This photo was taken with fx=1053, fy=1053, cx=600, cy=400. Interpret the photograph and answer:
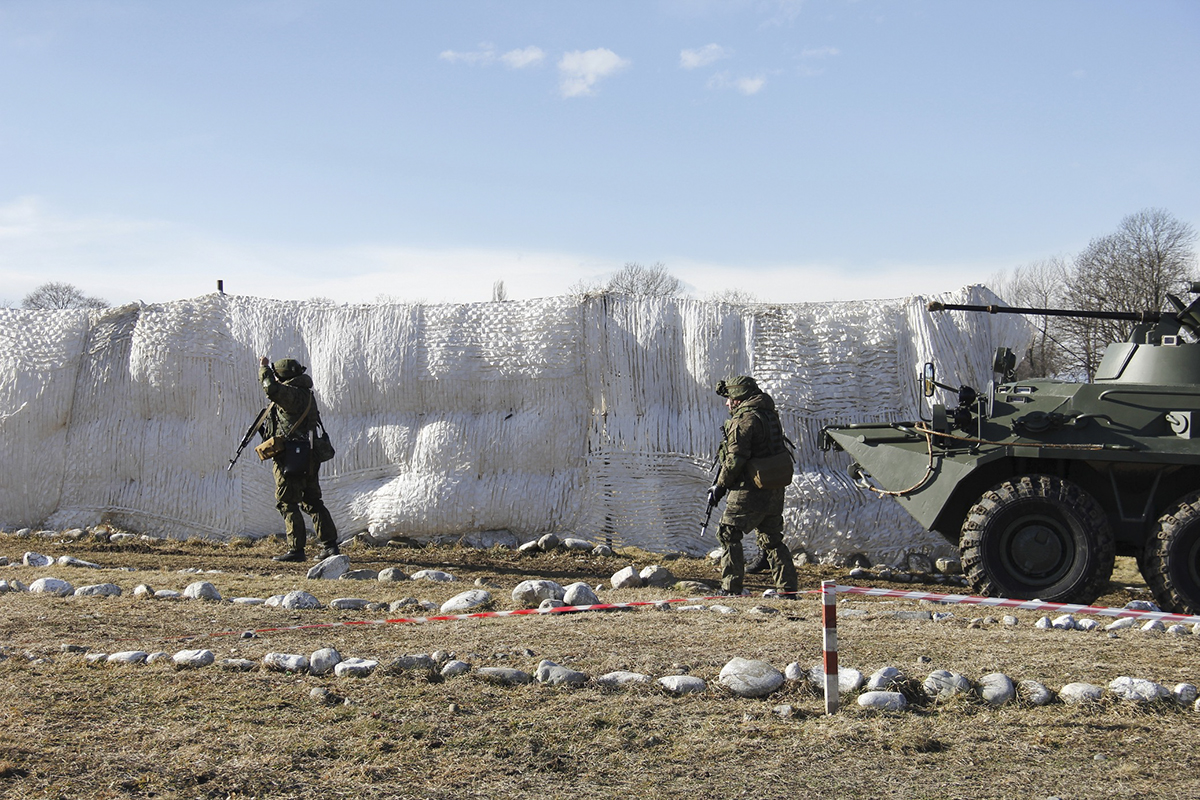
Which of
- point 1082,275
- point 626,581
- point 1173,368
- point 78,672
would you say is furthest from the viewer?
point 1082,275

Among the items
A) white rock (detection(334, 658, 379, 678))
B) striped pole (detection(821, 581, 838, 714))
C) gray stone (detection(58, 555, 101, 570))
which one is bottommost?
gray stone (detection(58, 555, 101, 570))

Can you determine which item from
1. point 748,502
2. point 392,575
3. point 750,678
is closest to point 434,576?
point 392,575

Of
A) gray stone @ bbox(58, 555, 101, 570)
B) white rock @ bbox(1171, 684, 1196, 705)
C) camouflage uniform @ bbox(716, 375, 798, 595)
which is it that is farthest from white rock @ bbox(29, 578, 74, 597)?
white rock @ bbox(1171, 684, 1196, 705)

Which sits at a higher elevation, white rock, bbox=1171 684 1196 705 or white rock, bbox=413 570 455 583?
white rock, bbox=1171 684 1196 705

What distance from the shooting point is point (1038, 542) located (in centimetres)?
728

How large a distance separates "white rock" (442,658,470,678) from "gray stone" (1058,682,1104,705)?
8.45ft

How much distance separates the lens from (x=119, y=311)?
1190cm

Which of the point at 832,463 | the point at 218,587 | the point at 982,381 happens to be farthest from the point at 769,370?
the point at 218,587

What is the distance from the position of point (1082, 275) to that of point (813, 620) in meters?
25.0

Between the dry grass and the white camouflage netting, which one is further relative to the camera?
the white camouflage netting

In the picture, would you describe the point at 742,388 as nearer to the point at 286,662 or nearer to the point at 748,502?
the point at 748,502

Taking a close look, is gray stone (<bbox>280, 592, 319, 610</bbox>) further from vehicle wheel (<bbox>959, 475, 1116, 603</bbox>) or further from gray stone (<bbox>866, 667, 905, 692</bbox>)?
vehicle wheel (<bbox>959, 475, 1116, 603</bbox>)

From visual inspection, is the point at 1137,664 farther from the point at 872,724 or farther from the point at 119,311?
the point at 119,311

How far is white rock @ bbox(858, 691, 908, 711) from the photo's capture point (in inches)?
169
